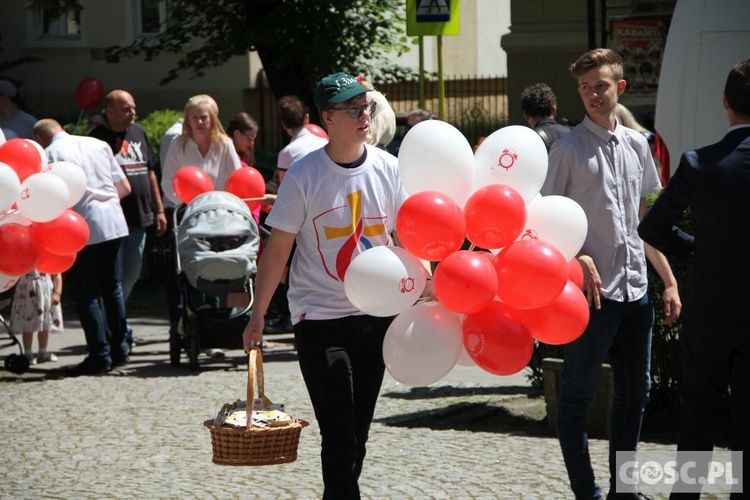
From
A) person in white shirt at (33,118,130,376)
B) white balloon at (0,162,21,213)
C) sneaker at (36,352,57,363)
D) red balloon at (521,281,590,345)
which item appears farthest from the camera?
sneaker at (36,352,57,363)

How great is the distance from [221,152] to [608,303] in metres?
5.53

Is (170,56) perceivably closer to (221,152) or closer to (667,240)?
(221,152)

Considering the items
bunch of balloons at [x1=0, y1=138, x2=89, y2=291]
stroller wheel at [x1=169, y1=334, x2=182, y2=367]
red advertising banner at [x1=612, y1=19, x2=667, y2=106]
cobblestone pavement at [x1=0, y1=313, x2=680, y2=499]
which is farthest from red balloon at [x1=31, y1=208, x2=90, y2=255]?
red advertising banner at [x1=612, y1=19, x2=667, y2=106]

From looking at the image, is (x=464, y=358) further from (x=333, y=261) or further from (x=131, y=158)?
(x=131, y=158)

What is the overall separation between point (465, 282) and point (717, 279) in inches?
37.6

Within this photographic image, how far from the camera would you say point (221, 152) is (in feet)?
34.2

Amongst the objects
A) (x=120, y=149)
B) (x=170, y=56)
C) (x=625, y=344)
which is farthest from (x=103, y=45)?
(x=625, y=344)

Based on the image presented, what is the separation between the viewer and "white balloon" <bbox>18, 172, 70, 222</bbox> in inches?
313

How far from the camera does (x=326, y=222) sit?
498cm

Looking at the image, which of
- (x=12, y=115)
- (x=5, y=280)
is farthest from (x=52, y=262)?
(x=12, y=115)

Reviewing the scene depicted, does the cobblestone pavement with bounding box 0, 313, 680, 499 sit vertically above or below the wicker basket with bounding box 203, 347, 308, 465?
below

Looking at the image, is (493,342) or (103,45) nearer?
(493,342)

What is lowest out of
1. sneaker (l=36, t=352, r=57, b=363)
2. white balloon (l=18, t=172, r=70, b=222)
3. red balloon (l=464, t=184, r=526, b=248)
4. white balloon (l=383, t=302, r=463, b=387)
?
sneaker (l=36, t=352, r=57, b=363)

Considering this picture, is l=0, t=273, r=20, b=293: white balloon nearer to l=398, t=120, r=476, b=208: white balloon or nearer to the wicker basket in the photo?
the wicker basket
